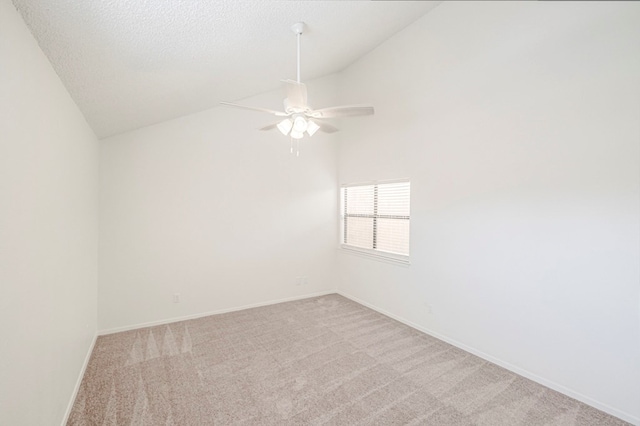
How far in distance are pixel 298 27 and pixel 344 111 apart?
2.18ft

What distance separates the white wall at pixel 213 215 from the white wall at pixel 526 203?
1583 mm

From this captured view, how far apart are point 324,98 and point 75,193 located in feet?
11.4

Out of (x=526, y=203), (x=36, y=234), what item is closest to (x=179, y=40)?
(x=36, y=234)

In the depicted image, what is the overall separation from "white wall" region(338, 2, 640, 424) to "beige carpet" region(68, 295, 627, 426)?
13.1 inches

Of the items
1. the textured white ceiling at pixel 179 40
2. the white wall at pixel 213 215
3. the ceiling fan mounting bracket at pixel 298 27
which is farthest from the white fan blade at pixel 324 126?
the white wall at pixel 213 215

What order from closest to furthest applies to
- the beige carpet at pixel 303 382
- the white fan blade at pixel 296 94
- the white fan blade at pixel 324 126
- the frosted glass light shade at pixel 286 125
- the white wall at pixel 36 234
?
the white wall at pixel 36 234, the beige carpet at pixel 303 382, the white fan blade at pixel 296 94, the frosted glass light shade at pixel 286 125, the white fan blade at pixel 324 126

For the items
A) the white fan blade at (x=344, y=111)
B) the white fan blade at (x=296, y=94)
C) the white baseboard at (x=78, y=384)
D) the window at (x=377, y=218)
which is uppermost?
the white fan blade at (x=296, y=94)

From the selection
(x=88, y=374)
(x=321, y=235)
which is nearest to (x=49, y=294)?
(x=88, y=374)

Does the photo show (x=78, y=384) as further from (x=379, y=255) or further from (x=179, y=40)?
(x=379, y=255)

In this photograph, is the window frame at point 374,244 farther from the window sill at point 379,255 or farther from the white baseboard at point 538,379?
the white baseboard at point 538,379

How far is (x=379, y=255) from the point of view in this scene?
4051mm

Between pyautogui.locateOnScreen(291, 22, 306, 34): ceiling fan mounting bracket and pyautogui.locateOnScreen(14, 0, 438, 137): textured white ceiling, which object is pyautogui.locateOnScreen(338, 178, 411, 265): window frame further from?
pyautogui.locateOnScreen(291, 22, 306, 34): ceiling fan mounting bracket

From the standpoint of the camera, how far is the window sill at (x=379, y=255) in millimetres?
3686

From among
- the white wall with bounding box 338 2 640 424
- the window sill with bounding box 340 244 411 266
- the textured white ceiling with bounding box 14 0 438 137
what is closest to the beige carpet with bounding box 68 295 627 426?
the white wall with bounding box 338 2 640 424
